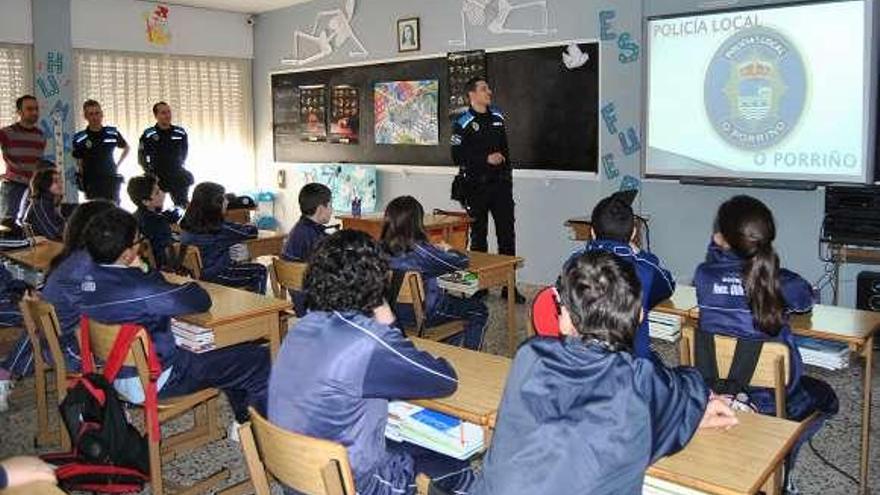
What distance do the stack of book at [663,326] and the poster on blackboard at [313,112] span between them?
619cm

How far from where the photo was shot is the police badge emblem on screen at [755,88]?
200 inches

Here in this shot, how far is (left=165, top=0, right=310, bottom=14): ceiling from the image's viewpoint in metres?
8.77

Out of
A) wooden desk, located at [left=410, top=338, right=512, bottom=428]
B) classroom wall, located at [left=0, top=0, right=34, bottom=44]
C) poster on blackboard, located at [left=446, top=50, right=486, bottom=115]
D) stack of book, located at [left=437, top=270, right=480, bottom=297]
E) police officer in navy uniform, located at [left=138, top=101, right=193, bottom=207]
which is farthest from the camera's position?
police officer in navy uniform, located at [left=138, top=101, right=193, bottom=207]

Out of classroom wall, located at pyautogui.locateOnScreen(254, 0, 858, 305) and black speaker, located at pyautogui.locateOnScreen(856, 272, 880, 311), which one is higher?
classroom wall, located at pyautogui.locateOnScreen(254, 0, 858, 305)

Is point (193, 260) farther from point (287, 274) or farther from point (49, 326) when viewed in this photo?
point (49, 326)

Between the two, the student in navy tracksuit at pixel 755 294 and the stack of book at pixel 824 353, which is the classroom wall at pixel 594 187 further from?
the student in navy tracksuit at pixel 755 294

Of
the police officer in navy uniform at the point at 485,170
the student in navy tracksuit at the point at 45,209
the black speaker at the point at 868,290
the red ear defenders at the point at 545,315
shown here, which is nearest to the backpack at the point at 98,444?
the red ear defenders at the point at 545,315

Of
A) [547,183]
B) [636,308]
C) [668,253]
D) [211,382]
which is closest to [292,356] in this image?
[636,308]

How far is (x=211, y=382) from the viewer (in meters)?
3.06

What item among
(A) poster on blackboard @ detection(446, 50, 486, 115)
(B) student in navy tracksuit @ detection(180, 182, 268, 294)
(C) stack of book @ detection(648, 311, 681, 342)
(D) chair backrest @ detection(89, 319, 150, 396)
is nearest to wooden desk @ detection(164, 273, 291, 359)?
(D) chair backrest @ detection(89, 319, 150, 396)

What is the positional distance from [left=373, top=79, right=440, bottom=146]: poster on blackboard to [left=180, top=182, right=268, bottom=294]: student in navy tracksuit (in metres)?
3.06

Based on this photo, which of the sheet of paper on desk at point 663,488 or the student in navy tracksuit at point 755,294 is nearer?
the sheet of paper on desk at point 663,488

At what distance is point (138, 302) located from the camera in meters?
2.83

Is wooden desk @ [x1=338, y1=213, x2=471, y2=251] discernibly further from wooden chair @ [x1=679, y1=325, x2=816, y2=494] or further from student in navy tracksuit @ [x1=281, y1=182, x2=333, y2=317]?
wooden chair @ [x1=679, y1=325, x2=816, y2=494]
